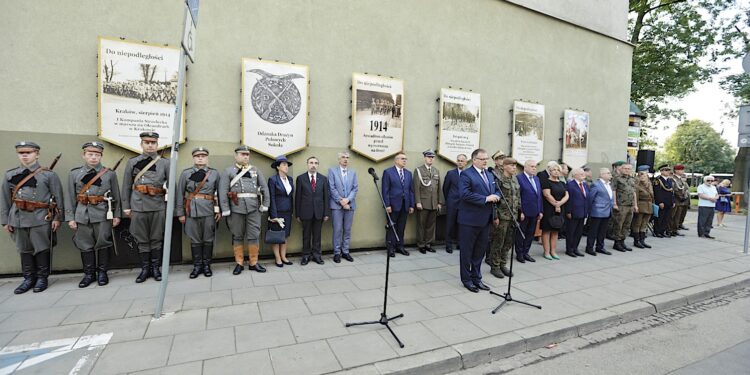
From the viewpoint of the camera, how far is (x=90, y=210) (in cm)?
471

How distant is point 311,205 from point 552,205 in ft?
15.5

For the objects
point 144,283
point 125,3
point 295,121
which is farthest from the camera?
point 295,121

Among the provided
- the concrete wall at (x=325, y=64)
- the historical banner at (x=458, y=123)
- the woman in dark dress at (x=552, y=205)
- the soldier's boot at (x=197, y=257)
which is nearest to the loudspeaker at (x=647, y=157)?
the concrete wall at (x=325, y=64)

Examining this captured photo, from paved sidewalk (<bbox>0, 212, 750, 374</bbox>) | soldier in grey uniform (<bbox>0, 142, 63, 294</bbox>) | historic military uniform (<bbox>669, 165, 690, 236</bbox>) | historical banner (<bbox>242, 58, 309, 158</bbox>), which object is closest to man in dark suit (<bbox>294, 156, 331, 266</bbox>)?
paved sidewalk (<bbox>0, 212, 750, 374</bbox>)

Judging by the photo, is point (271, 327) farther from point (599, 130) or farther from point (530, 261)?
point (599, 130)

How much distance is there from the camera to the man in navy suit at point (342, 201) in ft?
20.6

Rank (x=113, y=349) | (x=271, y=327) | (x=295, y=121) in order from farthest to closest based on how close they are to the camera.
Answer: (x=295, y=121) < (x=271, y=327) < (x=113, y=349)

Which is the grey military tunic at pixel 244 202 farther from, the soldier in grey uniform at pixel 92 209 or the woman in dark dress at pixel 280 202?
the soldier in grey uniform at pixel 92 209

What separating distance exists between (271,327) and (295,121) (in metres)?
3.70

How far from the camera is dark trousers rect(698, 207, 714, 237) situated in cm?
985

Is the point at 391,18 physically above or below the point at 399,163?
above

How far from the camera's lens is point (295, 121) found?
621 cm

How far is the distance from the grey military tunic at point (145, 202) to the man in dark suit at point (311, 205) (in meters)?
2.00

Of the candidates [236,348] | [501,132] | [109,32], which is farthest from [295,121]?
[501,132]
